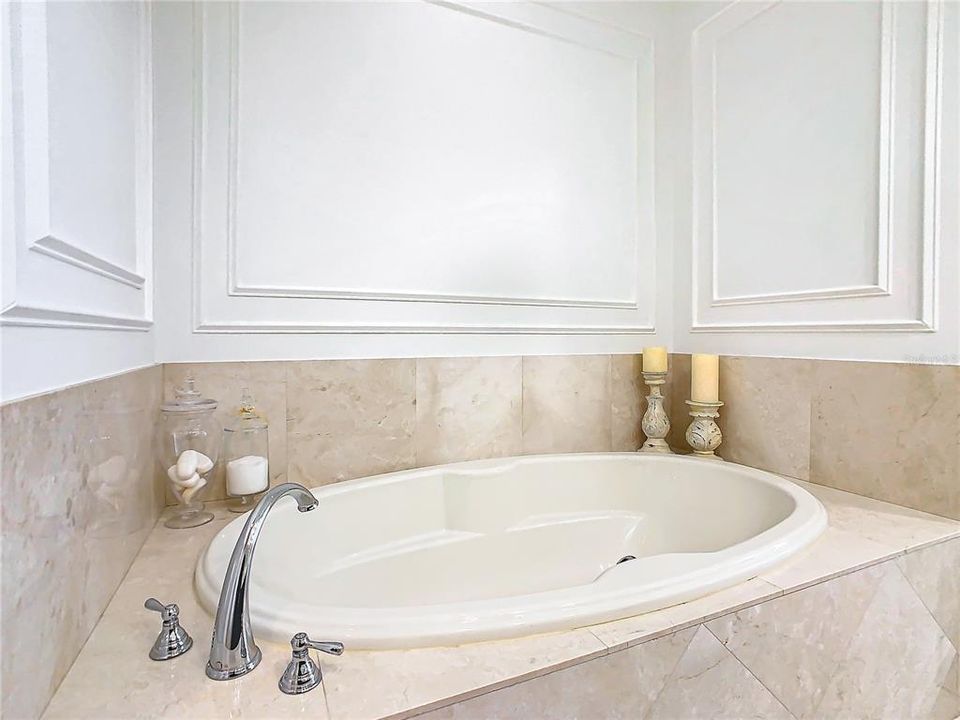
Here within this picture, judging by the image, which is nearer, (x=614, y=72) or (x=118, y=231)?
(x=118, y=231)

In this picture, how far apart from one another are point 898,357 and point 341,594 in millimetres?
1553

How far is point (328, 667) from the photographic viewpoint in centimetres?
67

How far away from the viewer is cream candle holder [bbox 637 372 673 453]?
191cm

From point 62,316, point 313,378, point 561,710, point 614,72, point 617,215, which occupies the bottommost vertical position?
point 561,710

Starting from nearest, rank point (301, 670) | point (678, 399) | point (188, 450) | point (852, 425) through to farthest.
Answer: point (301, 670) < point (188, 450) < point (852, 425) < point (678, 399)

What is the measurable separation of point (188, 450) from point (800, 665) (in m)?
1.31

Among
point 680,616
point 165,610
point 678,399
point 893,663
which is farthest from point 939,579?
point 165,610

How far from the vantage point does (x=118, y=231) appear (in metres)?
1.05

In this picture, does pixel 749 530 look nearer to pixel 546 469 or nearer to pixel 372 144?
pixel 546 469

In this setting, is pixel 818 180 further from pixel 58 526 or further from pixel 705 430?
pixel 58 526

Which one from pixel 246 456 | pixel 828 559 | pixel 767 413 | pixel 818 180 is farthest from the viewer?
pixel 767 413

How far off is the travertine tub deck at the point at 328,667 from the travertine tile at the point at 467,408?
2.67 feet

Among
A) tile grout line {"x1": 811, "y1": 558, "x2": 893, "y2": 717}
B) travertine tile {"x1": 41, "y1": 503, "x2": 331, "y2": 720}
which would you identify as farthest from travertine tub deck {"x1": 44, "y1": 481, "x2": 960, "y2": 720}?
tile grout line {"x1": 811, "y1": 558, "x2": 893, "y2": 717}

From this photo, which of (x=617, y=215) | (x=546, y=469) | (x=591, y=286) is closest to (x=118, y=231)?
(x=546, y=469)
